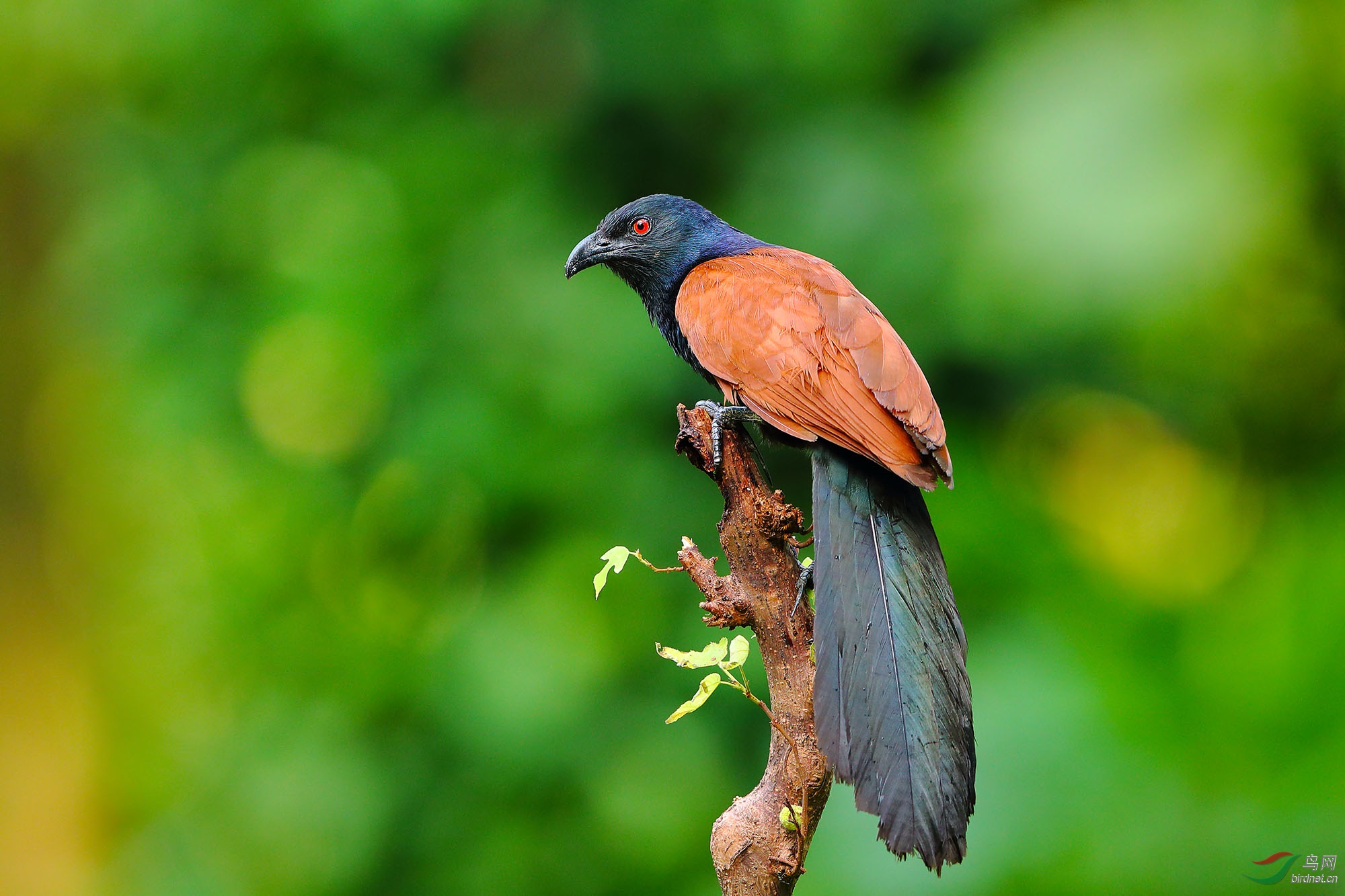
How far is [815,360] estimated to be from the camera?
4.58 feet

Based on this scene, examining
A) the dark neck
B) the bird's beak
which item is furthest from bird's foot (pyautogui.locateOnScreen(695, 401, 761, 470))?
the bird's beak

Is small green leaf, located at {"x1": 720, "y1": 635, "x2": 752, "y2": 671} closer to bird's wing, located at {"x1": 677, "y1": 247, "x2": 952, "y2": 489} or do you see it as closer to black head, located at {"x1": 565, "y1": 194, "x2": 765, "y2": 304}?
bird's wing, located at {"x1": 677, "y1": 247, "x2": 952, "y2": 489}

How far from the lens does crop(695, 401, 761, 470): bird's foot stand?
53.7 inches

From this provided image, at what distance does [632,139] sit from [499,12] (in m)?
0.48

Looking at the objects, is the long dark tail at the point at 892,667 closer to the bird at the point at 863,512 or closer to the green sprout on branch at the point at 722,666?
the bird at the point at 863,512

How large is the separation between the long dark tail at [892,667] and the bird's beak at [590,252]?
893 millimetres

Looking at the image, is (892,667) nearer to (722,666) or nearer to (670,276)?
(722,666)

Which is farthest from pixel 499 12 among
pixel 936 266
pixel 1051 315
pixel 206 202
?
pixel 1051 315

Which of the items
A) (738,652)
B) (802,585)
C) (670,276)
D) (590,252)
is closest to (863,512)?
(802,585)

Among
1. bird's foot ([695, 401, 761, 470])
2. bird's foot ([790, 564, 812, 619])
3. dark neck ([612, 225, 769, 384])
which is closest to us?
bird's foot ([790, 564, 812, 619])

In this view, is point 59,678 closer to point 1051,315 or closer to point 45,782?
point 45,782

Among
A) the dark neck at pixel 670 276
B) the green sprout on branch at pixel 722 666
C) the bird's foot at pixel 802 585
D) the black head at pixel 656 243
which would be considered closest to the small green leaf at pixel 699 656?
the green sprout on branch at pixel 722 666

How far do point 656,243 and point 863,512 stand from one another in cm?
93

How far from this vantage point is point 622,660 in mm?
2430
